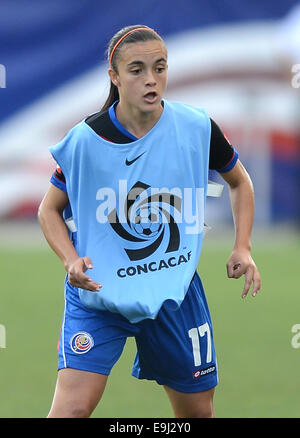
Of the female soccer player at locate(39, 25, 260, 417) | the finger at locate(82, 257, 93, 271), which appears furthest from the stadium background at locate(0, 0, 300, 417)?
the finger at locate(82, 257, 93, 271)

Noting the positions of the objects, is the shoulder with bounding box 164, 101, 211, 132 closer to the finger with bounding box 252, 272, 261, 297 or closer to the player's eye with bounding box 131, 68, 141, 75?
the player's eye with bounding box 131, 68, 141, 75

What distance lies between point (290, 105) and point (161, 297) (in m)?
11.6

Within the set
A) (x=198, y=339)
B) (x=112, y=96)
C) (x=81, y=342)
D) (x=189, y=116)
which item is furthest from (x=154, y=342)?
(x=112, y=96)

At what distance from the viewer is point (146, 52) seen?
4270 millimetres

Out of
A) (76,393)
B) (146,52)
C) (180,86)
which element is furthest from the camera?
(180,86)

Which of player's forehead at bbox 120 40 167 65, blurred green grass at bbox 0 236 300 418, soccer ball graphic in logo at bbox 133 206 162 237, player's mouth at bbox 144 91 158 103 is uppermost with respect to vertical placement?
player's forehead at bbox 120 40 167 65

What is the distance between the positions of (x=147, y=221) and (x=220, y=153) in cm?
46

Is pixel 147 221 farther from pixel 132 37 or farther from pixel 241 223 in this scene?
pixel 132 37

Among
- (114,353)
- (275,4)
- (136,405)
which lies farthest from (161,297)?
(275,4)

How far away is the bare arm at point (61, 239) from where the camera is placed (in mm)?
4086

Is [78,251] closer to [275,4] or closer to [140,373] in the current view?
[140,373]

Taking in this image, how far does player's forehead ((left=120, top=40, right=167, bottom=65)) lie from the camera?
4266mm

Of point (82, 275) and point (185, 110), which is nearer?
point (82, 275)

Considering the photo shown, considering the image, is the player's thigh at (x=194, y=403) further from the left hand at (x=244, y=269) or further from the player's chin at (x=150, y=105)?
the player's chin at (x=150, y=105)
